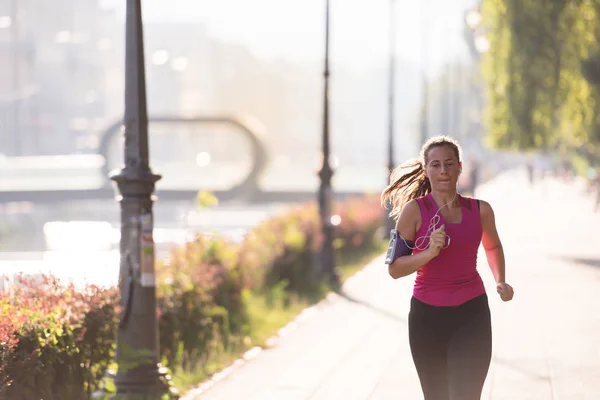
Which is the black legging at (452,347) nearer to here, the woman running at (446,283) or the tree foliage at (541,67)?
the woman running at (446,283)

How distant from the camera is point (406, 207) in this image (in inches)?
247

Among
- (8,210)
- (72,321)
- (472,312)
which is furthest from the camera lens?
(8,210)

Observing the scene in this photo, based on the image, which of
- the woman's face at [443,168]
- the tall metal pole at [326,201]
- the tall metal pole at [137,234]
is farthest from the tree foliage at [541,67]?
the woman's face at [443,168]

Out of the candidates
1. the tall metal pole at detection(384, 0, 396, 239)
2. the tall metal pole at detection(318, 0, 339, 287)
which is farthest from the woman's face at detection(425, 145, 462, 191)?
the tall metal pole at detection(384, 0, 396, 239)

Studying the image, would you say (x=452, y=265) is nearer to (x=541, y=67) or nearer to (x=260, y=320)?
(x=260, y=320)

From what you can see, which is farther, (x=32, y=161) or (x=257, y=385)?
(x=32, y=161)

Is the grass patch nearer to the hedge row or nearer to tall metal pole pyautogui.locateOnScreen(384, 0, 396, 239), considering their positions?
the hedge row

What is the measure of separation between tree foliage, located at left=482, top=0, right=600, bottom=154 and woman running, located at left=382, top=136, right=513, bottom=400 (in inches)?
791

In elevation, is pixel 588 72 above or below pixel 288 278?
above

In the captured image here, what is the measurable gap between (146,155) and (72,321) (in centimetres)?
137

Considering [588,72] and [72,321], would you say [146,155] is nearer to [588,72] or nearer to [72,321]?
[72,321]

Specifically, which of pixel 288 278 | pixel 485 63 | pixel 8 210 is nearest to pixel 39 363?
pixel 288 278

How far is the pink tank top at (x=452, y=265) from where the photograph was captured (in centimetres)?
617

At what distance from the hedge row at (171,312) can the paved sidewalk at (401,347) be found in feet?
2.28
